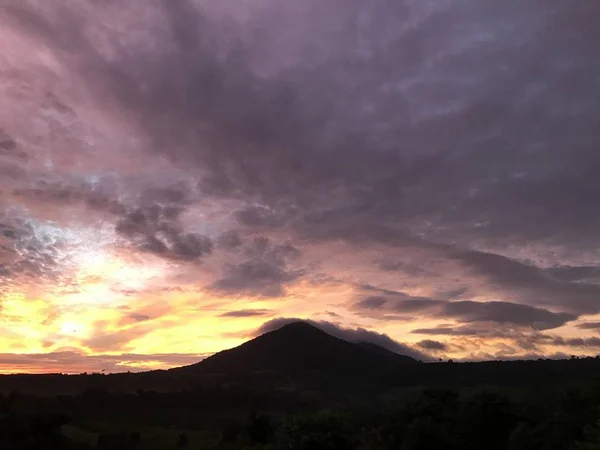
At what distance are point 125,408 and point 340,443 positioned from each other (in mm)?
128673

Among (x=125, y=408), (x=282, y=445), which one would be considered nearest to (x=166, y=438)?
(x=125, y=408)

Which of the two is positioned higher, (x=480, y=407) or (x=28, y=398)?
(x=28, y=398)

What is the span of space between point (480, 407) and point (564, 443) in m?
12.5

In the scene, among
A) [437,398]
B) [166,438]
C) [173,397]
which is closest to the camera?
[437,398]

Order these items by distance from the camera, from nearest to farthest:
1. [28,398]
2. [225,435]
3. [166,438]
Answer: [225,435], [166,438], [28,398]

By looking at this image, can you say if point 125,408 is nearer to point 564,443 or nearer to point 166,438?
point 166,438

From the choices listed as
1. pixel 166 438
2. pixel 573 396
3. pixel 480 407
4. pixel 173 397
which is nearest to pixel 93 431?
pixel 166 438

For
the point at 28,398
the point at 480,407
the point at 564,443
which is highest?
the point at 28,398

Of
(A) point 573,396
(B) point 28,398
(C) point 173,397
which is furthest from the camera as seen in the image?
(C) point 173,397

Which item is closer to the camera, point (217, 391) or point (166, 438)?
point (166, 438)

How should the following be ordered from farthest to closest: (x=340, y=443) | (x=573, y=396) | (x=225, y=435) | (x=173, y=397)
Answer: (x=173, y=397) < (x=225, y=435) < (x=573, y=396) < (x=340, y=443)

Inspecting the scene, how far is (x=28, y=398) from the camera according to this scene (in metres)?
151

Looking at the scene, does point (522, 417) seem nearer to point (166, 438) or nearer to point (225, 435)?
point (225, 435)

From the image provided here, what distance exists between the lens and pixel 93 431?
4759 inches
